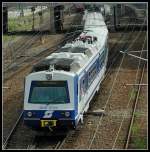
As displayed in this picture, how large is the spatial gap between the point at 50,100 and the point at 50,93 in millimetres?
193

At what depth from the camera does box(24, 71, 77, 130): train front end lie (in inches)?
542

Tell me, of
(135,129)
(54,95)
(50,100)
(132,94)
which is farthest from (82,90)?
(132,94)

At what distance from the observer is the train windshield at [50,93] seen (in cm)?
1384

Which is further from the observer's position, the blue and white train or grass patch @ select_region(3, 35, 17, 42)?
grass patch @ select_region(3, 35, 17, 42)

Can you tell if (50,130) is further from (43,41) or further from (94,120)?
(43,41)

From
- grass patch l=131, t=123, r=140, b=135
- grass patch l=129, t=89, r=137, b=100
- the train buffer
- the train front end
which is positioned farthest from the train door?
grass patch l=129, t=89, r=137, b=100

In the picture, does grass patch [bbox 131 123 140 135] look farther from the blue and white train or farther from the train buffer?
the blue and white train

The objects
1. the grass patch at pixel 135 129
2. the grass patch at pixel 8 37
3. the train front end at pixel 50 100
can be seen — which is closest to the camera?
the train front end at pixel 50 100

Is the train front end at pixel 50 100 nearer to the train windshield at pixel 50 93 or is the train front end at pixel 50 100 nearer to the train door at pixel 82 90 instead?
the train windshield at pixel 50 93

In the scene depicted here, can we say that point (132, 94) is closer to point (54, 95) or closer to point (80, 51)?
point (80, 51)

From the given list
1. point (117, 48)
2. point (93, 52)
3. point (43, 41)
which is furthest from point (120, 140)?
point (43, 41)

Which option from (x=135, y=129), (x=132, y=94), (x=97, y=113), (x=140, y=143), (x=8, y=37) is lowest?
(x=140, y=143)

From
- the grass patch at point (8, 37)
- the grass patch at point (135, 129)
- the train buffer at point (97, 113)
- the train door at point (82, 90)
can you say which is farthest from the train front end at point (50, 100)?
→ the grass patch at point (8, 37)

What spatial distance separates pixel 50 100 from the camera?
13844 millimetres
